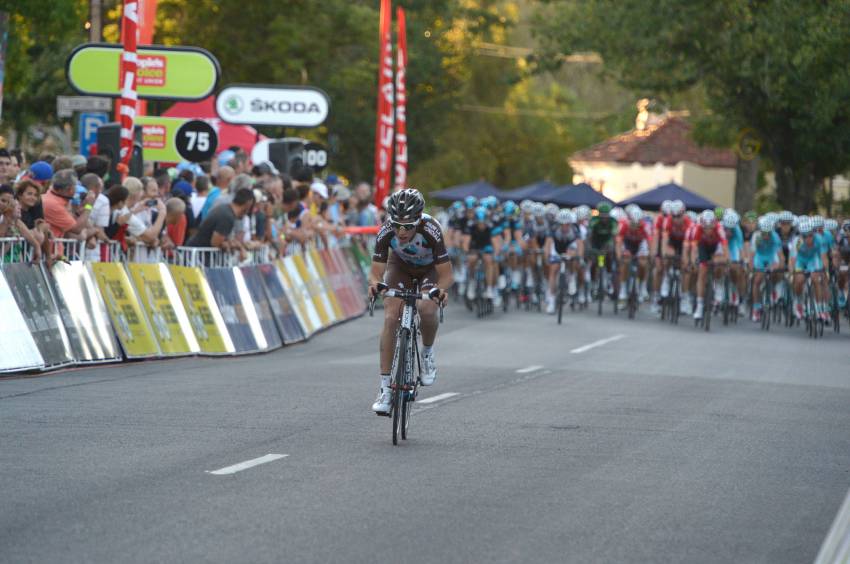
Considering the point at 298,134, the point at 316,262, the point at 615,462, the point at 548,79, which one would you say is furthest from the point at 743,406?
the point at 548,79

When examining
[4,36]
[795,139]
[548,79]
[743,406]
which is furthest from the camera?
[548,79]

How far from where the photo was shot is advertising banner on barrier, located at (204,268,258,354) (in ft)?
63.4

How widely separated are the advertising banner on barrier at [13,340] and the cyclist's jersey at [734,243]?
17005mm

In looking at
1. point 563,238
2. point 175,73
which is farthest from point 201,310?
point 563,238

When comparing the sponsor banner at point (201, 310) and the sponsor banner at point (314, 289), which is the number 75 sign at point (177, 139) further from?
the sponsor banner at point (201, 310)

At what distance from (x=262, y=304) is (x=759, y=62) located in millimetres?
26969

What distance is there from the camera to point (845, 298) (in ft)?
100

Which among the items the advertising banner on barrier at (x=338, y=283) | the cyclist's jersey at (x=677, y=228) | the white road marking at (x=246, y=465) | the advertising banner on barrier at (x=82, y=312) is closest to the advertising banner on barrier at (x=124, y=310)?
the advertising banner on barrier at (x=82, y=312)

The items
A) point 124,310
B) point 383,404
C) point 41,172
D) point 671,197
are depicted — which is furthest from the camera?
point 671,197

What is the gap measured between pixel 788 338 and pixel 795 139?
69.9ft

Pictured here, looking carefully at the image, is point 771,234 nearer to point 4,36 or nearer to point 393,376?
point 4,36

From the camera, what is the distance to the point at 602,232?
31.4 metres

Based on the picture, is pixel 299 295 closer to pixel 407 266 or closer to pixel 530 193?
pixel 407 266

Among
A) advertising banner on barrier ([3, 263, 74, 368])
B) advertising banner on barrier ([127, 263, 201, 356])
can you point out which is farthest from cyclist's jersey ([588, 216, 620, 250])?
advertising banner on barrier ([3, 263, 74, 368])
